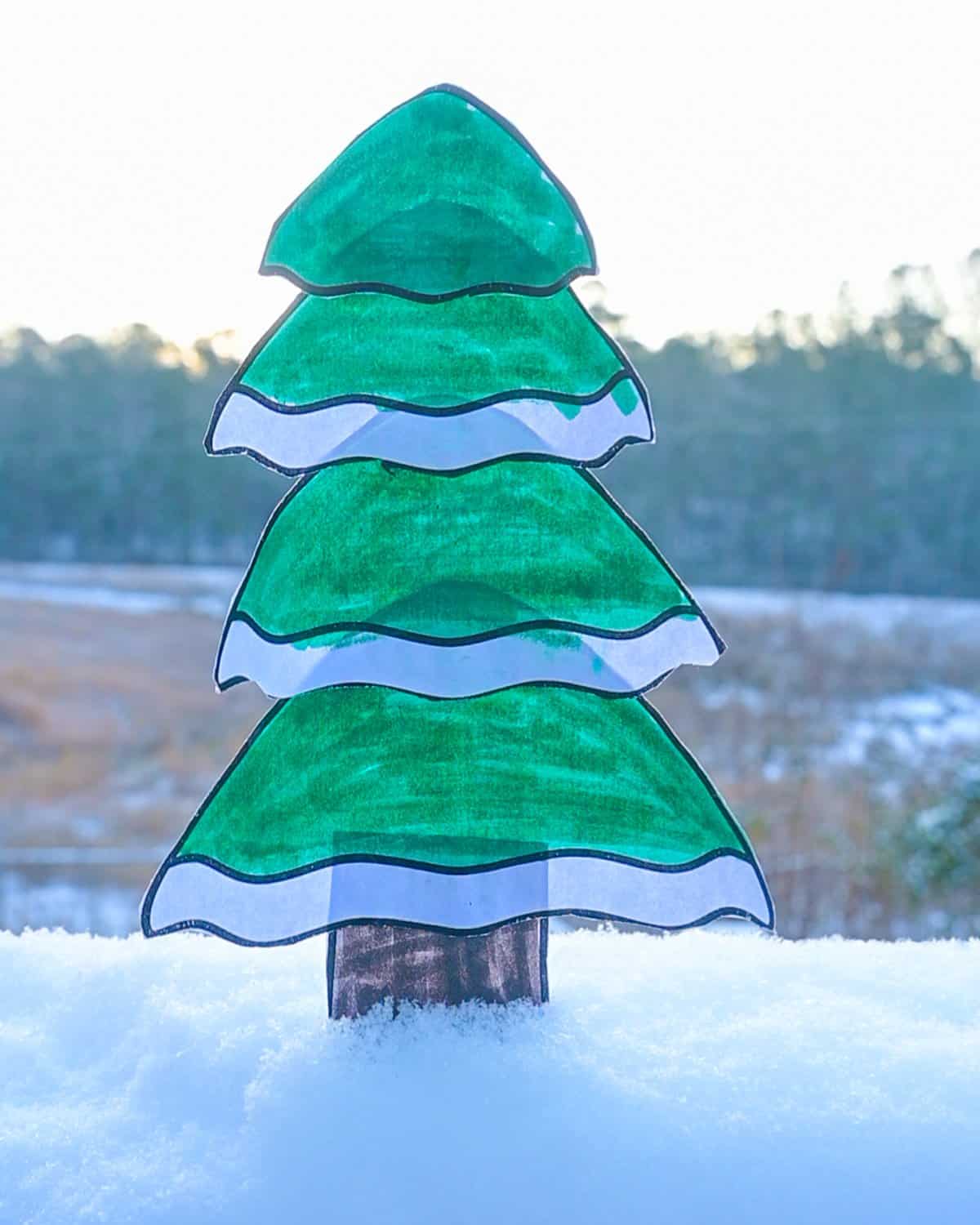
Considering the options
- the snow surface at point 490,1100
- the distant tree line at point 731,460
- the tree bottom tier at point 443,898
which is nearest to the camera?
the snow surface at point 490,1100

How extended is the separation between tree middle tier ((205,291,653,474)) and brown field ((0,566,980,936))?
4851 millimetres

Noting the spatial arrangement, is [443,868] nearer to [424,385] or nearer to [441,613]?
[441,613]

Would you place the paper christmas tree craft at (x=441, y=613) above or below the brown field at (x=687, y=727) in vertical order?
above

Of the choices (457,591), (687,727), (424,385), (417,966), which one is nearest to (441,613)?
(457,591)

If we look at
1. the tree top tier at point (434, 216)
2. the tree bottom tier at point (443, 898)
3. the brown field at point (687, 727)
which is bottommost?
the brown field at point (687, 727)

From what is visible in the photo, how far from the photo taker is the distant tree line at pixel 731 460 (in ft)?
33.2

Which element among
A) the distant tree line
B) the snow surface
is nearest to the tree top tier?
the snow surface

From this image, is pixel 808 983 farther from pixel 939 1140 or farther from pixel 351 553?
pixel 351 553

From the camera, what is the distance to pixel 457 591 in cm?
117

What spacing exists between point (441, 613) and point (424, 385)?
0.77ft

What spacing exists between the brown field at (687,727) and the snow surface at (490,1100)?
457 cm

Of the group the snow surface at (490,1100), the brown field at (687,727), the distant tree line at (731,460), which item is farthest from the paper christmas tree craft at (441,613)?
the distant tree line at (731,460)

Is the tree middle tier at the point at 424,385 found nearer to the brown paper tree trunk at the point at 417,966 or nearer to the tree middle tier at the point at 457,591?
the tree middle tier at the point at 457,591

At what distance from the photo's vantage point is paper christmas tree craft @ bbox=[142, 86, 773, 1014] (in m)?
1.14
